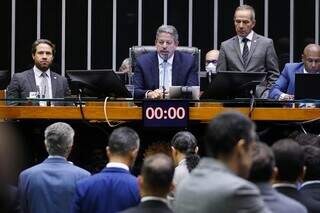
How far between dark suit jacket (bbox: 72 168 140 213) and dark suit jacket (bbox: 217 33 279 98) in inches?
176

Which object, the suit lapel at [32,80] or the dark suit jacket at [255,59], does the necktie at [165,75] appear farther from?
the suit lapel at [32,80]

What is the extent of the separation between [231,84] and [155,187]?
11.9ft

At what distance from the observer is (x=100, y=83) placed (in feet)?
30.1

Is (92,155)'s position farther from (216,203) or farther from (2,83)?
(216,203)

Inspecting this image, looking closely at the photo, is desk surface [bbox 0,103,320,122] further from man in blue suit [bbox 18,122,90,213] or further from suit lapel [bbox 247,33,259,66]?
suit lapel [bbox 247,33,259,66]

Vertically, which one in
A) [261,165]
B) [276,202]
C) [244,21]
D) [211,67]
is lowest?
[276,202]

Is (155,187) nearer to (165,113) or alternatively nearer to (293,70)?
(165,113)

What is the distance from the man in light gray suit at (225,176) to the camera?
472 cm

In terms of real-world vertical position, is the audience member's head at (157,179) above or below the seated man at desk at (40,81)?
below

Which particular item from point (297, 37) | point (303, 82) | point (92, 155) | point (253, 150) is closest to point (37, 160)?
point (92, 155)

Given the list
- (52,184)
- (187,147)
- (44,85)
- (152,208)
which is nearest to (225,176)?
(152,208)

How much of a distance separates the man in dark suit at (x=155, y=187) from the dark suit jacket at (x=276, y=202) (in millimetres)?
615

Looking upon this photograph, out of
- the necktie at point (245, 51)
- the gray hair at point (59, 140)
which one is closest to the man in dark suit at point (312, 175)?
the gray hair at point (59, 140)

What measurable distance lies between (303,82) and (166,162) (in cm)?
384
